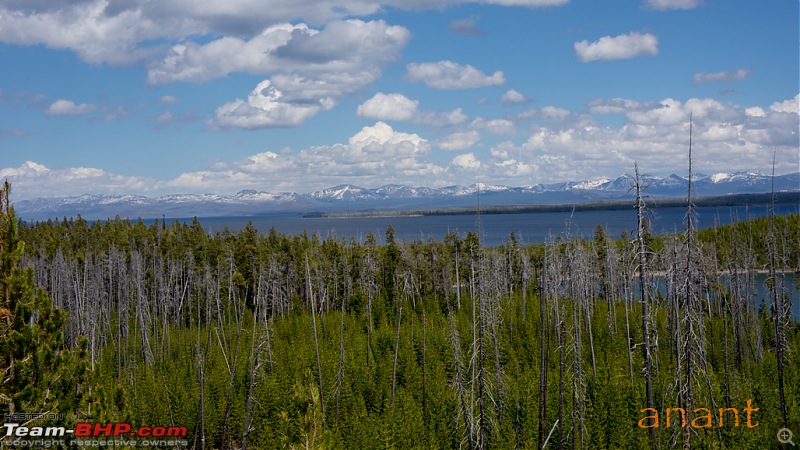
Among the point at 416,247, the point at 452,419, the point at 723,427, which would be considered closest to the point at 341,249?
the point at 416,247

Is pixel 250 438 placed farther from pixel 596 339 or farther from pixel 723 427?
pixel 596 339

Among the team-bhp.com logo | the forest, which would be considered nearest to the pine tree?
the forest

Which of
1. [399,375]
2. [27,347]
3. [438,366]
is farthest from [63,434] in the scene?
[399,375]

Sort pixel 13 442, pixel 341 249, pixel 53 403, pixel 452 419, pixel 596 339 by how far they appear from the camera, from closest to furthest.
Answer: pixel 13 442, pixel 53 403, pixel 452 419, pixel 596 339, pixel 341 249

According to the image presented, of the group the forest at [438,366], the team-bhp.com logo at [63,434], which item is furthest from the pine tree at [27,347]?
the team-bhp.com logo at [63,434]

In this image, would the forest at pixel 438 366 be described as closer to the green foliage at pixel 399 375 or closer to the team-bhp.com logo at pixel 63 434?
the green foliage at pixel 399 375

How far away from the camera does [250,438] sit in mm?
34656

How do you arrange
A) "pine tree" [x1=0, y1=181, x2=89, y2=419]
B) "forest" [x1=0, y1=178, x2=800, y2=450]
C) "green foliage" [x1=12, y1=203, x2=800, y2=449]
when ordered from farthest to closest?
"green foliage" [x1=12, y1=203, x2=800, y2=449]
"forest" [x1=0, y1=178, x2=800, y2=450]
"pine tree" [x1=0, y1=181, x2=89, y2=419]

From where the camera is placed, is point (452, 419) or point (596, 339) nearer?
point (452, 419)

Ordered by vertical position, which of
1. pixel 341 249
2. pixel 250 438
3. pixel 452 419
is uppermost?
pixel 341 249

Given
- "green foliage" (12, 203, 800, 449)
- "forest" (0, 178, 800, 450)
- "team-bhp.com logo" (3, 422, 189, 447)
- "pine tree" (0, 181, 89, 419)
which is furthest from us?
"green foliage" (12, 203, 800, 449)

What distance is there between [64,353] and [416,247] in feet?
233

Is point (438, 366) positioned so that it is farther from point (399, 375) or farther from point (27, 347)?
point (27, 347)

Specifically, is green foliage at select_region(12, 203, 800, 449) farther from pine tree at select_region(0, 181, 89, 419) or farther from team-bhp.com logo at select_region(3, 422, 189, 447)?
team-bhp.com logo at select_region(3, 422, 189, 447)
